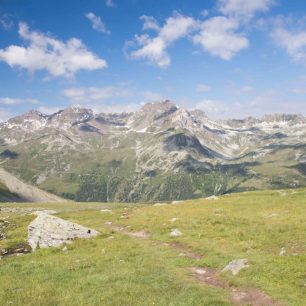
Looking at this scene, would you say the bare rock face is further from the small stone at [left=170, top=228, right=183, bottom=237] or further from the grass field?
the small stone at [left=170, top=228, right=183, bottom=237]

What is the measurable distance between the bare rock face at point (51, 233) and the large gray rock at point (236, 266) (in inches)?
780

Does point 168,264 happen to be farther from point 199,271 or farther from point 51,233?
point 51,233

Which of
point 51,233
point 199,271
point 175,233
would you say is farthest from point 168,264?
point 51,233

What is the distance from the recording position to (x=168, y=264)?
33.8m

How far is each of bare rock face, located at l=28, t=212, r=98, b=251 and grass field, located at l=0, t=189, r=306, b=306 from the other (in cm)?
177

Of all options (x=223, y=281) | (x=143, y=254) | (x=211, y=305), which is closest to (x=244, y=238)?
(x=143, y=254)

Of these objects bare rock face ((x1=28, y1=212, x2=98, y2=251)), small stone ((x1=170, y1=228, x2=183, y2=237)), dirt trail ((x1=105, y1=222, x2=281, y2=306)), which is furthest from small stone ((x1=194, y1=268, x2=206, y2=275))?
bare rock face ((x1=28, y1=212, x2=98, y2=251))

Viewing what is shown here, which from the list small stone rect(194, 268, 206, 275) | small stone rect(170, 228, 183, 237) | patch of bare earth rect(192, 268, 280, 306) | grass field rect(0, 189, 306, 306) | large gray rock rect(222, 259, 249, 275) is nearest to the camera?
patch of bare earth rect(192, 268, 280, 306)

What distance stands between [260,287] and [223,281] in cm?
322

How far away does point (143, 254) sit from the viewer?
37.9 metres

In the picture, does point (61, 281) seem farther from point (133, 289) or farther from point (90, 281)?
point (133, 289)

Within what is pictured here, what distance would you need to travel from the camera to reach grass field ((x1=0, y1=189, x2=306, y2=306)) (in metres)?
25.0

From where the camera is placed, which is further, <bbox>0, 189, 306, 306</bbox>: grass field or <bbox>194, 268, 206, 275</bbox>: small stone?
<bbox>194, 268, 206, 275</bbox>: small stone

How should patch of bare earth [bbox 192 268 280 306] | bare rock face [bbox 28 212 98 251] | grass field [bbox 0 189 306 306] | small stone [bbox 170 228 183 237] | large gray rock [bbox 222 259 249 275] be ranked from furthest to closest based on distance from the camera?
small stone [bbox 170 228 183 237] → bare rock face [bbox 28 212 98 251] → large gray rock [bbox 222 259 249 275] → grass field [bbox 0 189 306 306] → patch of bare earth [bbox 192 268 280 306]
